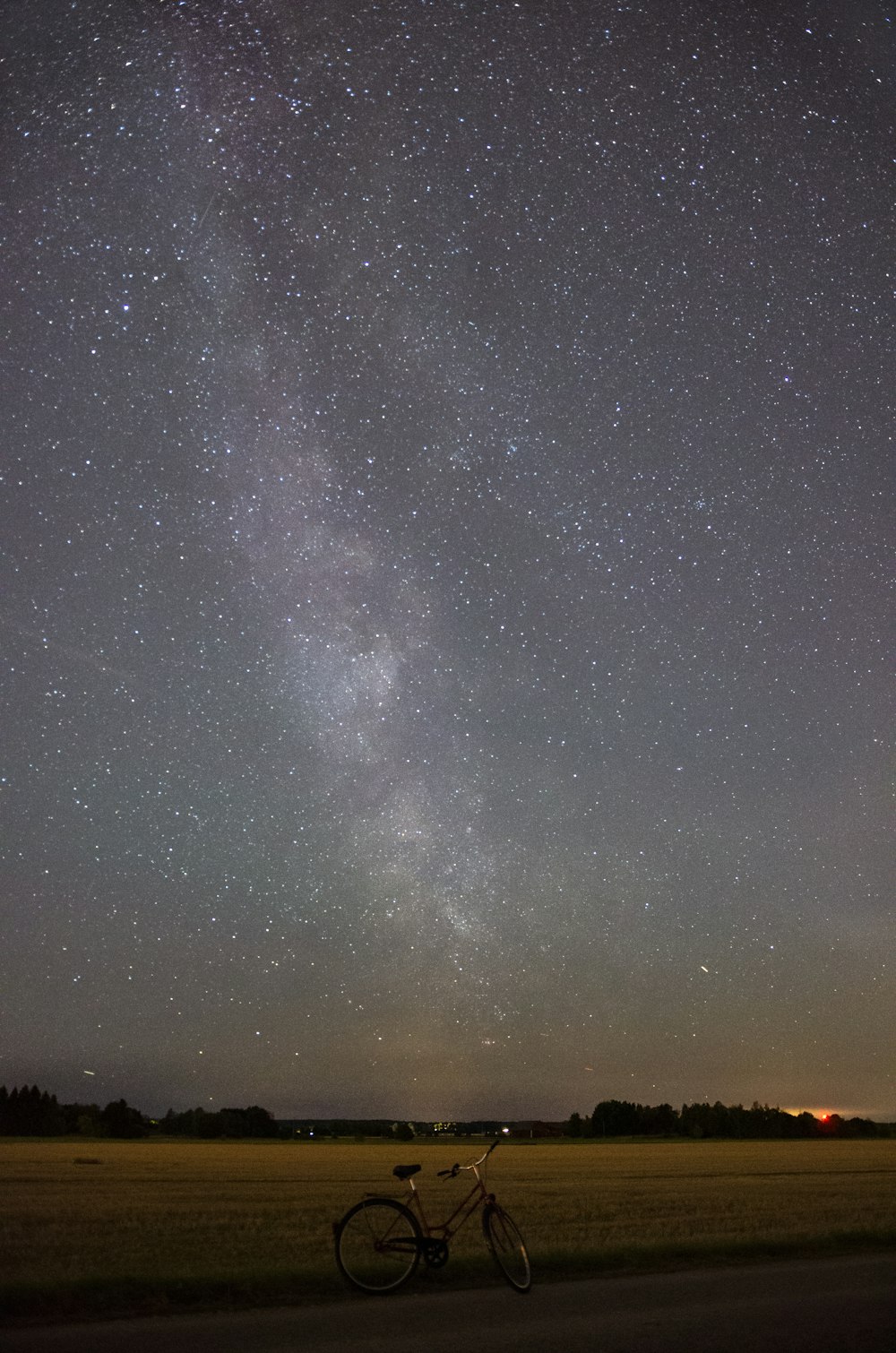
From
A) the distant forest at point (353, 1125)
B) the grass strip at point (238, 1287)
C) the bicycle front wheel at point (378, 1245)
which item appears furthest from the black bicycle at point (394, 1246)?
the distant forest at point (353, 1125)

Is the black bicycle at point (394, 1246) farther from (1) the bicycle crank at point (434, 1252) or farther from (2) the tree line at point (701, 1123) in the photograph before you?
(2) the tree line at point (701, 1123)

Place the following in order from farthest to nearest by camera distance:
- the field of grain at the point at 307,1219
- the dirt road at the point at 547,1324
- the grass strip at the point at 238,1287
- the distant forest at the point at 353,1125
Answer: the distant forest at the point at 353,1125 → the field of grain at the point at 307,1219 → the grass strip at the point at 238,1287 → the dirt road at the point at 547,1324

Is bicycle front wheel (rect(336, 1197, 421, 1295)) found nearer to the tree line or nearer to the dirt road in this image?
the dirt road

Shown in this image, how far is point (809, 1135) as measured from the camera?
4764 inches

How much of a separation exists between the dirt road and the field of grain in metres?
1.04

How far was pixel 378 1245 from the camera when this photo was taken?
9297mm

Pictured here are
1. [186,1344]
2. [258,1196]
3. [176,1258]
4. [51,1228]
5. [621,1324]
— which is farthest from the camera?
[258,1196]

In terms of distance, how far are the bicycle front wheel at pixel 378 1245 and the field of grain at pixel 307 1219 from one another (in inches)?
13.7

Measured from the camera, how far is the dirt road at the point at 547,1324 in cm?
693

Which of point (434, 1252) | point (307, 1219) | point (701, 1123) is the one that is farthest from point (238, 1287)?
point (701, 1123)

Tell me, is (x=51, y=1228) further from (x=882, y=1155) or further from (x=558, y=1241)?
(x=882, y=1155)

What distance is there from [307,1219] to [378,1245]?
43.5ft

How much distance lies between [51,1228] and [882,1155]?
193 feet

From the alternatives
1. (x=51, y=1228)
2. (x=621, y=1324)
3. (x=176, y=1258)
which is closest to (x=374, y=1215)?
(x=621, y=1324)
